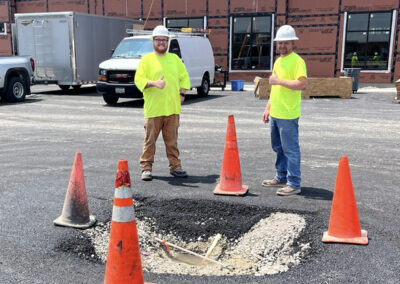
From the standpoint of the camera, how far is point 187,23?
24.5 metres

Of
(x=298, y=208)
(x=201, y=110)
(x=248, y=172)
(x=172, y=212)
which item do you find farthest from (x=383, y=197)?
(x=201, y=110)

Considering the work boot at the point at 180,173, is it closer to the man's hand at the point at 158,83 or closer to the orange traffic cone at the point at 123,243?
the man's hand at the point at 158,83

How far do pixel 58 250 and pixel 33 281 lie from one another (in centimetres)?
52

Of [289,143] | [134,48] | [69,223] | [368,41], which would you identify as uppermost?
[368,41]

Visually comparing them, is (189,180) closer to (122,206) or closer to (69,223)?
(69,223)

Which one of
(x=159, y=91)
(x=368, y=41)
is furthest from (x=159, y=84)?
(x=368, y=41)

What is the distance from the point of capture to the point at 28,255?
3430 mm

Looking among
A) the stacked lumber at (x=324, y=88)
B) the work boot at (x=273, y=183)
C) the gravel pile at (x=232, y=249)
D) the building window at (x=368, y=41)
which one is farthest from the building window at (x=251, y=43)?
the gravel pile at (x=232, y=249)

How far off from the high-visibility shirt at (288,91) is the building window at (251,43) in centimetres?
1921

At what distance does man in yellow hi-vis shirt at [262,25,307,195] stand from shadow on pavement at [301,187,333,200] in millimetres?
130

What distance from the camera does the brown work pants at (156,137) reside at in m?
5.55

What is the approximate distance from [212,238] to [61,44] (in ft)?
50.4

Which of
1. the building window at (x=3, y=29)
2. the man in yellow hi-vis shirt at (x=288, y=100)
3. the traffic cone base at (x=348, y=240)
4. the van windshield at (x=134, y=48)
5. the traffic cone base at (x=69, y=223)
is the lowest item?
the traffic cone base at (x=69, y=223)

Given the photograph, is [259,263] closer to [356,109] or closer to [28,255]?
[28,255]
